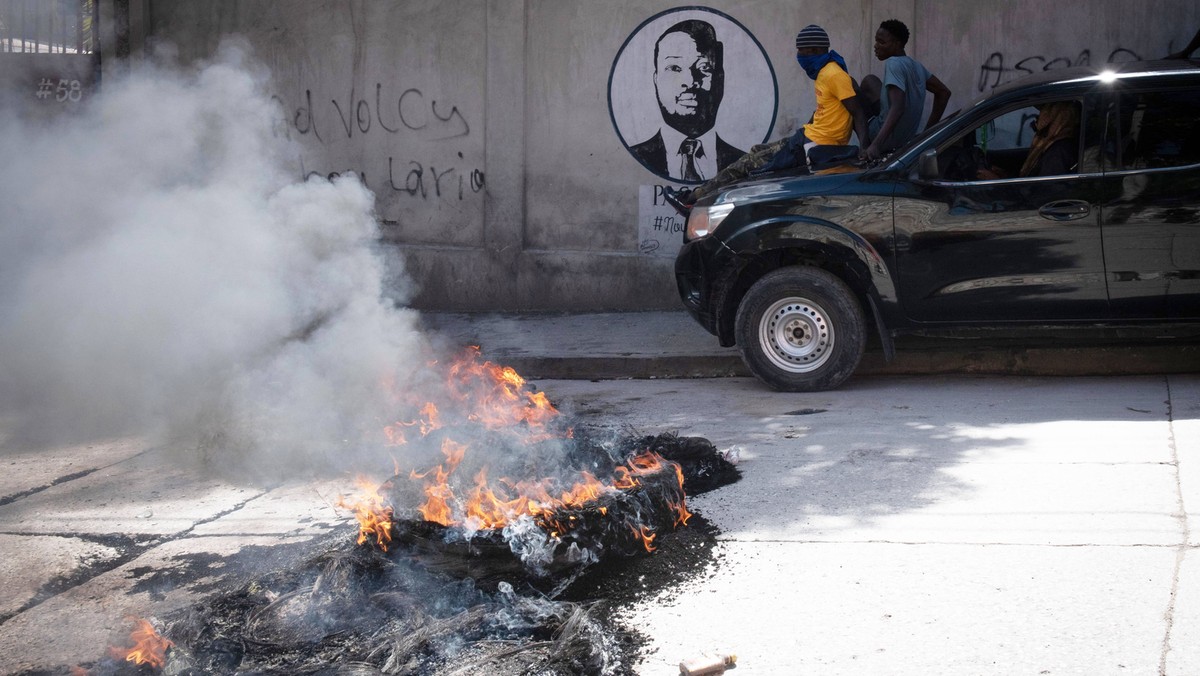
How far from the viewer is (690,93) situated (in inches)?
392

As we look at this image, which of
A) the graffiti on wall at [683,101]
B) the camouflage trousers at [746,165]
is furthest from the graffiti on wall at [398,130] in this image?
the camouflage trousers at [746,165]

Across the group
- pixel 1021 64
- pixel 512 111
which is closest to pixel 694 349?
pixel 512 111

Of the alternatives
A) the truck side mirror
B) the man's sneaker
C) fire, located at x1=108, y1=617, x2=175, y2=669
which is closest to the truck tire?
the truck side mirror

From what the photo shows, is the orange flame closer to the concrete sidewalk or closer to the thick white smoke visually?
the thick white smoke

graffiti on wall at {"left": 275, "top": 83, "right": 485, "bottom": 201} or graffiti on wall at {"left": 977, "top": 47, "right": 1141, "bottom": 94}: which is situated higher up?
graffiti on wall at {"left": 977, "top": 47, "right": 1141, "bottom": 94}

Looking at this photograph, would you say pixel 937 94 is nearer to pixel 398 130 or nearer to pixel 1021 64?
pixel 1021 64

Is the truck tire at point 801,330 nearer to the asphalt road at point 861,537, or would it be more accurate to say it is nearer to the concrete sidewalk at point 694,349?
the asphalt road at point 861,537

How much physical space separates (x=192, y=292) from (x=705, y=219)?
10.5 ft

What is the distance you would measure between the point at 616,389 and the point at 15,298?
3922 millimetres

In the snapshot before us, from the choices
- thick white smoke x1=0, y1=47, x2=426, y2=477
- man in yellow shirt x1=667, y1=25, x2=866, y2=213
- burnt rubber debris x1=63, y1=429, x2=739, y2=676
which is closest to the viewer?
burnt rubber debris x1=63, y1=429, x2=739, y2=676

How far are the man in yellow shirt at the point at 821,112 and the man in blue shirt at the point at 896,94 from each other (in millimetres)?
216

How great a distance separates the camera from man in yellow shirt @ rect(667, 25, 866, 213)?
8.12 m

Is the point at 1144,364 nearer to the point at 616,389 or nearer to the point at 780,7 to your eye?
the point at 616,389

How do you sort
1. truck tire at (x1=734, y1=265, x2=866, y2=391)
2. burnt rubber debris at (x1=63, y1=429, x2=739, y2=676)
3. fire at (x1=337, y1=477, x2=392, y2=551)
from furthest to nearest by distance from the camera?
truck tire at (x1=734, y1=265, x2=866, y2=391)
fire at (x1=337, y1=477, x2=392, y2=551)
burnt rubber debris at (x1=63, y1=429, x2=739, y2=676)
